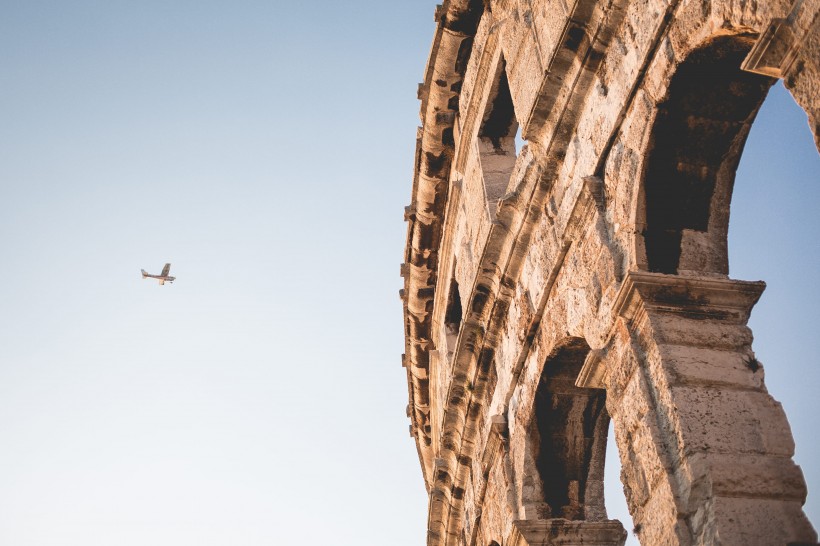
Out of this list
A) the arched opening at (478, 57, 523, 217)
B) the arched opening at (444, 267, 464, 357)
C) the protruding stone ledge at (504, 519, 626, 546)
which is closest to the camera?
the protruding stone ledge at (504, 519, 626, 546)

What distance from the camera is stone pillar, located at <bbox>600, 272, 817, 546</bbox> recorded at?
10.3 ft

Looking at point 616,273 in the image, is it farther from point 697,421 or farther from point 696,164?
point 697,421

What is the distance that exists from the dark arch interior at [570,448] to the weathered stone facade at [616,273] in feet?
0.05

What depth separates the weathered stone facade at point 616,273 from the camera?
3279 mm

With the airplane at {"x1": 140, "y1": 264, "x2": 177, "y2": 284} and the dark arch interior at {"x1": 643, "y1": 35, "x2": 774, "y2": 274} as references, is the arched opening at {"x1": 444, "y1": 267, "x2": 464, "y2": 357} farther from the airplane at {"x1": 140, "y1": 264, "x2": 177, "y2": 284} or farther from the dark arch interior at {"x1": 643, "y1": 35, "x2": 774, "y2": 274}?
the airplane at {"x1": 140, "y1": 264, "x2": 177, "y2": 284}

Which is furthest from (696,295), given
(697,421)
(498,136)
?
(498,136)

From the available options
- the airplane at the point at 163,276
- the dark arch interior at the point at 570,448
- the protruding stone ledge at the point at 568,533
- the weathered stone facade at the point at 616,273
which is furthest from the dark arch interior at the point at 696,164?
the airplane at the point at 163,276

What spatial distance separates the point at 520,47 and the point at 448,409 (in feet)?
12.2

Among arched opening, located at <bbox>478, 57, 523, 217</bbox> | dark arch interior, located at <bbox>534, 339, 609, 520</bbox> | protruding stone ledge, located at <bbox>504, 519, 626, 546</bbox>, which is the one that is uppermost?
arched opening, located at <bbox>478, 57, 523, 217</bbox>

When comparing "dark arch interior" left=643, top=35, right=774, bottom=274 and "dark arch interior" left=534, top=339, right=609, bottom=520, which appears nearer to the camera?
"dark arch interior" left=643, top=35, right=774, bottom=274

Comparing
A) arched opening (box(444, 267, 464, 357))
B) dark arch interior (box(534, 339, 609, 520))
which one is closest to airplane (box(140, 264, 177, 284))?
arched opening (box(444, 267, 464, 357))

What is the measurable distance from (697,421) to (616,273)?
1.01 meters

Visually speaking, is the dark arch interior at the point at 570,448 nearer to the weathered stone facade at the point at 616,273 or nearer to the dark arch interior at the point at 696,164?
the weathered stone facade at the point at 616,273

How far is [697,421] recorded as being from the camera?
134 inches
